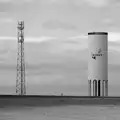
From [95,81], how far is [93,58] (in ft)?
22.5

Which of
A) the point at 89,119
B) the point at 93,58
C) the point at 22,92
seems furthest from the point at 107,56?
the point at 89,119

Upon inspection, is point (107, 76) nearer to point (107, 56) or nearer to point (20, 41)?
point (107, 56)

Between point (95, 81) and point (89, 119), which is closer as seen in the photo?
point (89, 119)

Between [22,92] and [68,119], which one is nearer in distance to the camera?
[68,119]

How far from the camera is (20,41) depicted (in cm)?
12456

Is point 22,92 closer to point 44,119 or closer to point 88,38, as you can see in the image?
point 88,38

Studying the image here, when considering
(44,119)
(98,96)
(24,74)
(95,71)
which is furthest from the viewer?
(98,96)

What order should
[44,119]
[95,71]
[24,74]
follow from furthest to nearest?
[95,71], [24,74], [44,119]

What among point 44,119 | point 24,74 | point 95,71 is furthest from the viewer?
point 95,71

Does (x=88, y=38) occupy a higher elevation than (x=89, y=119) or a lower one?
higher

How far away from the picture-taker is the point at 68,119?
69.4 m

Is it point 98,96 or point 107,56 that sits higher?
point 107,56

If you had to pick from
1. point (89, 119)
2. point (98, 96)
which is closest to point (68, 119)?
point (89, 119)

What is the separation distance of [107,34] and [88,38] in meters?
5.86
